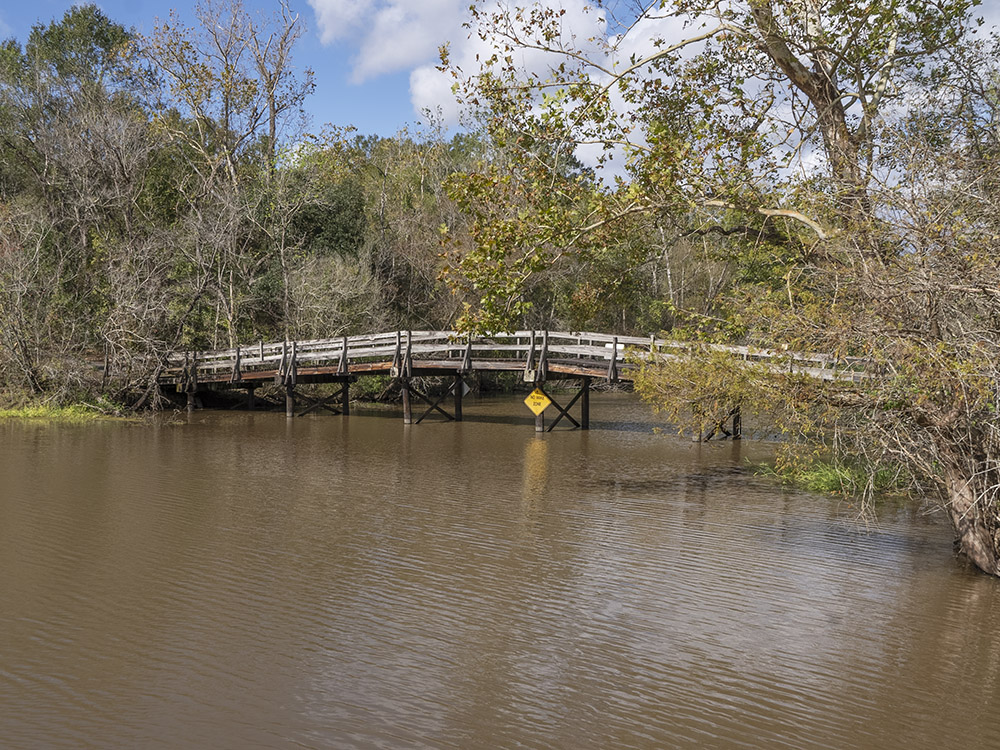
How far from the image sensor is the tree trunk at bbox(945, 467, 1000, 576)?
10.2 m

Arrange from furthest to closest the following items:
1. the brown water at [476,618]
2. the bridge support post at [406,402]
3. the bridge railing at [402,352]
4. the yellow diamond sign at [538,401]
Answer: the bridge support post at [406,402], the yellow diamond sign at [538,401], the bridge railing at [402,352], the brown water at [476,618]

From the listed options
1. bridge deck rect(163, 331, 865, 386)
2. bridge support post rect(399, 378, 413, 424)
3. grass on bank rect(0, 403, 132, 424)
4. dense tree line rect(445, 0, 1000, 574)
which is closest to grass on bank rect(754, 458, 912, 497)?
dense tree line rect(445, 0, 1000, 574)

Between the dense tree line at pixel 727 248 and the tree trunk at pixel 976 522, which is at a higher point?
the dense tree line at pixel 727 248

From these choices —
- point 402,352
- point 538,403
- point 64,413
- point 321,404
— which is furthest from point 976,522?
point 64,413

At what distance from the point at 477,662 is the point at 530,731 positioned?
4.29 ft

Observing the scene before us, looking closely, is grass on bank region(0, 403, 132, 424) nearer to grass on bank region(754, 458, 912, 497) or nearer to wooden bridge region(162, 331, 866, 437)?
wooden bridge region(162, 331, 866, 437)

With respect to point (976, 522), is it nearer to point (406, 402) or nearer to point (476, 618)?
point (476, 618)

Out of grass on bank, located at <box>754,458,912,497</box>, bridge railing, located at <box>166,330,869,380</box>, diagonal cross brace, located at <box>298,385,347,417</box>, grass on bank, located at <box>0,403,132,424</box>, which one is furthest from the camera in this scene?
diagonal cross brace, located at <box>298,385,347,417</box>

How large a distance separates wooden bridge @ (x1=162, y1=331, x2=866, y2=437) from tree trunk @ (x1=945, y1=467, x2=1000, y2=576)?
35.5 ft

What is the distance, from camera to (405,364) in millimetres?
26047

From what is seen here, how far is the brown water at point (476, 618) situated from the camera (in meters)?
6.61

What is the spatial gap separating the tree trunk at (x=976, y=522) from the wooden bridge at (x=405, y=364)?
35.5 ft

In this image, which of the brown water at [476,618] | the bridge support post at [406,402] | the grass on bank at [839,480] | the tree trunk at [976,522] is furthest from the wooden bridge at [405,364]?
the tree trunk at [976,522]

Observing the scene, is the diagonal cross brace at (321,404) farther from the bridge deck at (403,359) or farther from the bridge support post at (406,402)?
the bridge support post at (406,402)
